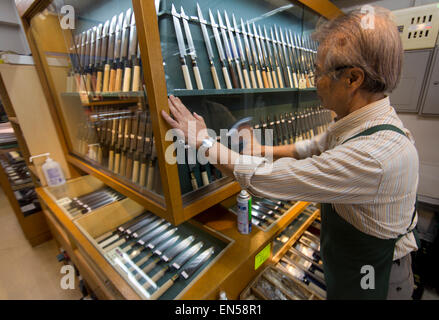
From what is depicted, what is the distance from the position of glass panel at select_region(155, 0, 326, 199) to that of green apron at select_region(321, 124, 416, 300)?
56 centimetres

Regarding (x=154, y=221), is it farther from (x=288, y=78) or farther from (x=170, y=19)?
(x=288, y=78)

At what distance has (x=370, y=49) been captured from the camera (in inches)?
24.2

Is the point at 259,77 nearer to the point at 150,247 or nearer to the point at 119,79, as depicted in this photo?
the point at 119,79

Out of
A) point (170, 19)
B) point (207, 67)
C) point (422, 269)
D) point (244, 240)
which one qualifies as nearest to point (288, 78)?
point (207, 67)

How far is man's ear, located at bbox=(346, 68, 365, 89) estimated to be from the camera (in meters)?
0.64

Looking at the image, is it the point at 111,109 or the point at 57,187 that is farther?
the point at 57,187

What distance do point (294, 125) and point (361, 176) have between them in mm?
1125

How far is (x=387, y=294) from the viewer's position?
3.05 ft

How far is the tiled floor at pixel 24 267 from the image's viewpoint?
1.48 metres

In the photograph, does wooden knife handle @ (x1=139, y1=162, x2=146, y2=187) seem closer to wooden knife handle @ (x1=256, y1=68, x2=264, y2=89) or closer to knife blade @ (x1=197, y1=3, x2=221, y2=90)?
knife blade @ (x1=197, y1=3, x2=221, y2=90)

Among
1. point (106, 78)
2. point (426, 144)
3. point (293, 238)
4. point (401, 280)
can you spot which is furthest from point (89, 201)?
point (426, 144)

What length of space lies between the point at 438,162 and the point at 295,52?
1.52 m

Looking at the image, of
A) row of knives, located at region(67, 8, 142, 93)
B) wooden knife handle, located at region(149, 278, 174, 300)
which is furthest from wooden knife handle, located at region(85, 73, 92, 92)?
wooden knife handle, located at region(149, 278, 174, 300)
